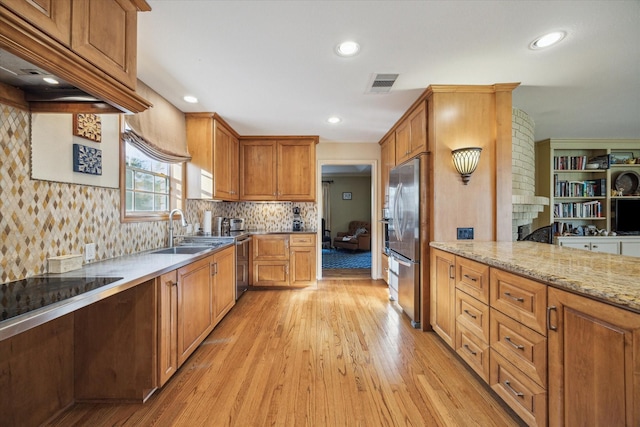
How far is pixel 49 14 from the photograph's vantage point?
0.96m

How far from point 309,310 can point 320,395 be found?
1432 millimetres

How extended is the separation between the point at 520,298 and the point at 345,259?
511 centimetres

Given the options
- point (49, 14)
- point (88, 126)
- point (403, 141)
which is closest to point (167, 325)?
point (88, 126)

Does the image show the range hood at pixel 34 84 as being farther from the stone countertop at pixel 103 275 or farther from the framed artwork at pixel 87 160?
the stone countertop at pixel 103 275

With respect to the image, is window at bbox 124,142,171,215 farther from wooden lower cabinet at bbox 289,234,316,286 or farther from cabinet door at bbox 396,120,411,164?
cabinet door at bbox 396,120,411,164

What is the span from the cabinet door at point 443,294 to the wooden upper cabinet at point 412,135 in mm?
1111

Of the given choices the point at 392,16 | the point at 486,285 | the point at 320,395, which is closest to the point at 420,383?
the point at 320,395

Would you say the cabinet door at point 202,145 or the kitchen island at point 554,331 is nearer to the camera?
the kitchen island at point 554,331

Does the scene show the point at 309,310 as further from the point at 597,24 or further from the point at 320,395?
the point at 597,24

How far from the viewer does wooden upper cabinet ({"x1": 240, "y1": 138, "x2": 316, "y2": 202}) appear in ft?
13.5

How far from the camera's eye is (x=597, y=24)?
1.65 m

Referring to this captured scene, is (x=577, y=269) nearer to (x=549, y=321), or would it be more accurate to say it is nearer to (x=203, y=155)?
(x=549, y=321)

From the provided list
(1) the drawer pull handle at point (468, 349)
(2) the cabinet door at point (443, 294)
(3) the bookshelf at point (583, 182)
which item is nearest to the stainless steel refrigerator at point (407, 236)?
(2) the cabinet door at point (443, 294)

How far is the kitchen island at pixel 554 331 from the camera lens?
3.04 feet
